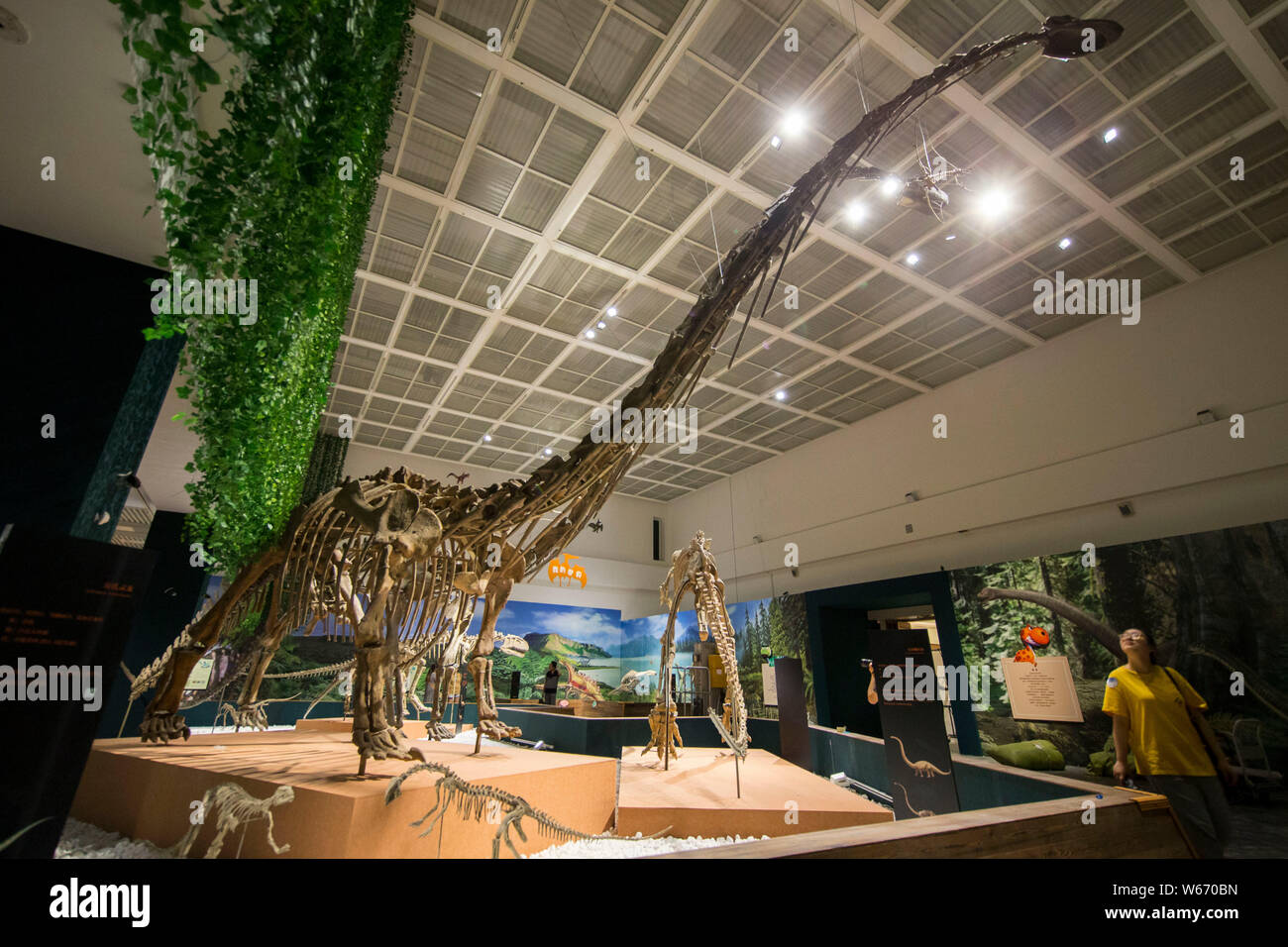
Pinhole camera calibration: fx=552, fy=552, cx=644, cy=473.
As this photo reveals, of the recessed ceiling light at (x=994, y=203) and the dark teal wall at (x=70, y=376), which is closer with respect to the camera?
the dark teal wall at (x=70, y=376)

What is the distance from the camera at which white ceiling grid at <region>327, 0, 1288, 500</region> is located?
18.1 ft

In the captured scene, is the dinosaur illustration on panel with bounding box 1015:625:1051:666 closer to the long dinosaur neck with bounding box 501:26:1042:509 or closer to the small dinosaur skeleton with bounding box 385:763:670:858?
the long dinosaur neck with bounding box 501:26:1042:509

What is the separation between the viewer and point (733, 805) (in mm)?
4039

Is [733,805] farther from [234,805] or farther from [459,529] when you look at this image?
[234,805]

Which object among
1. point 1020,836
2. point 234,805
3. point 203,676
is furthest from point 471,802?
point 203,676

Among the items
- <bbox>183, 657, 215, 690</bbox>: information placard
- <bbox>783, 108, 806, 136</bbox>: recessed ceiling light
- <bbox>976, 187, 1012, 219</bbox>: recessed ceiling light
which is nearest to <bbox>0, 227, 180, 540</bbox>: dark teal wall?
<bbox>783, 108, 806, 136</bbox>: recessed ceiling light

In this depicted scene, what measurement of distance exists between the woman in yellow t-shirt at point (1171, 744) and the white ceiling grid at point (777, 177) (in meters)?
5.85

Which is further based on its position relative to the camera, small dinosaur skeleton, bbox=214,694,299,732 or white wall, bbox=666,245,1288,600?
white wall, bbox=666,245,1288,600

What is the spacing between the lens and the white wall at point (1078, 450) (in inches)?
298

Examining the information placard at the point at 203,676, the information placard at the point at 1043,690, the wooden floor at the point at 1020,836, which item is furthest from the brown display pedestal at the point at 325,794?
the information placard at the point at 1043,690

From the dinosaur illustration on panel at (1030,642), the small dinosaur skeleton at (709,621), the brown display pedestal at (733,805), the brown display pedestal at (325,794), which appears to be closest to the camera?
the brown display pedestal at (325,794)

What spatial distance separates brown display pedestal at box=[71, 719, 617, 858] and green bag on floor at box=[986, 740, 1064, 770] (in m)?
6.93

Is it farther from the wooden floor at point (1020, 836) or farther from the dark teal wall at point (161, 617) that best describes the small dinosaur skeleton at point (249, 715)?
the wooden floor at point (1020, 836)

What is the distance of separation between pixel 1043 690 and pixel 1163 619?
72.6 inches
